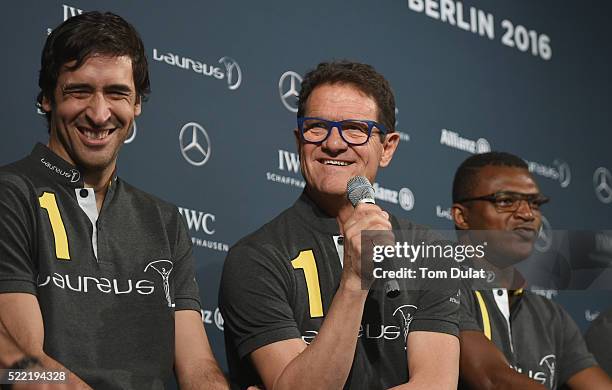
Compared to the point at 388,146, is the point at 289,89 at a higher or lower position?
higher

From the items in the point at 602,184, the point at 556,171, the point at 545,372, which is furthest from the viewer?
the point at 602,184

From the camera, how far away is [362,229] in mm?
2387

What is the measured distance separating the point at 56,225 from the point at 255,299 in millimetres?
545

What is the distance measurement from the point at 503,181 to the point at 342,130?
39.2 inches

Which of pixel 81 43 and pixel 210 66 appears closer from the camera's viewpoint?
pixel 81 43

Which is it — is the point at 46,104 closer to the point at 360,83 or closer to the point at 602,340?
the point at 360,83

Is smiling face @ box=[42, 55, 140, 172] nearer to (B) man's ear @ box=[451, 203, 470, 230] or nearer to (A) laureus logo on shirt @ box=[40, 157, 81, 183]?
(A) laureus logo on shirt @ box=[40, 157, 81, 183]

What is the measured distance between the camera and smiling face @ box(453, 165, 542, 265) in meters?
3.63

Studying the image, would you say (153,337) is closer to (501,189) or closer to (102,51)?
(102,51)

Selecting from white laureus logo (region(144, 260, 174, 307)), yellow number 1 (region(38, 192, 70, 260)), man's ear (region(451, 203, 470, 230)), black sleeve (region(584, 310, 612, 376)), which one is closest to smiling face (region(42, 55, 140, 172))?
yellow number 1 (region(38, 192, 70, 260))

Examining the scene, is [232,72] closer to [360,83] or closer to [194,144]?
[194,144]

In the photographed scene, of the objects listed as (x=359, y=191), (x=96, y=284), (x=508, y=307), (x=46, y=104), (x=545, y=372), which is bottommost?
(x=545, y=372)

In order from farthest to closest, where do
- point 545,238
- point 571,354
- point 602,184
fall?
point 602,184 < point 545,238 < point 571,354

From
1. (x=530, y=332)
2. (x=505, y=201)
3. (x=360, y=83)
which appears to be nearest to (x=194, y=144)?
(x=360, y=83)
